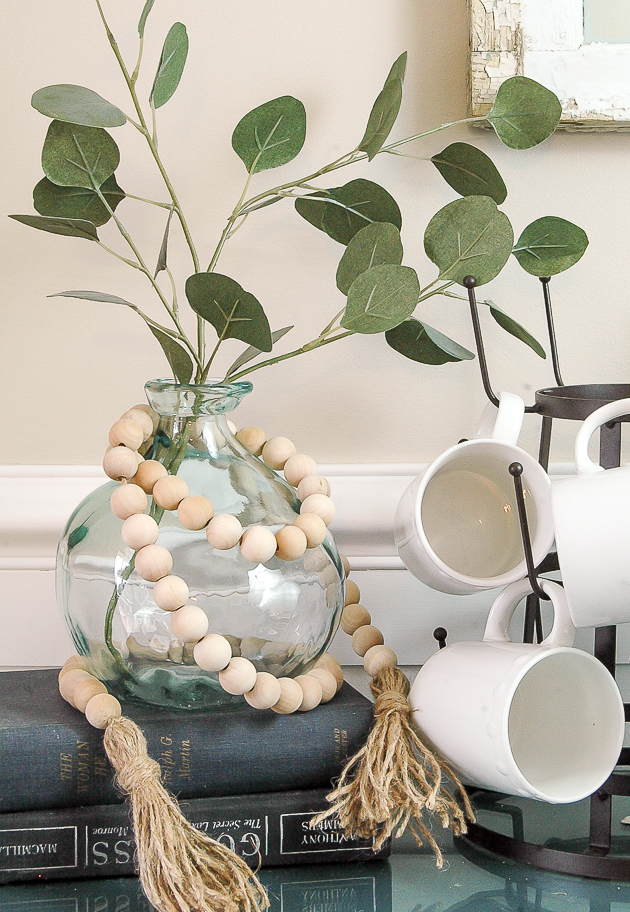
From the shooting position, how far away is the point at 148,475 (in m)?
0.50

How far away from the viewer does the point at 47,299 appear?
710mm

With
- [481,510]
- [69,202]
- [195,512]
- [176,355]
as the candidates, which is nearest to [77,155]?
[69,202]

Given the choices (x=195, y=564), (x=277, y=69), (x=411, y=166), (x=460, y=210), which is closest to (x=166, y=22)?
(x=277, y=69)

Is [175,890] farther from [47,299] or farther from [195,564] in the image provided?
[47,299]

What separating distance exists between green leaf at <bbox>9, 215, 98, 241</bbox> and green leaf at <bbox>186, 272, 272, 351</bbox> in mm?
128

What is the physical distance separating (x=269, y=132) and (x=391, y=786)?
1.43 ft

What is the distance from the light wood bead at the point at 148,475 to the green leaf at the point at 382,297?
0.14m

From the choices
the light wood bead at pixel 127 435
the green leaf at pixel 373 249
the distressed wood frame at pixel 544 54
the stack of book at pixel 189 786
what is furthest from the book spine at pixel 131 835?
the distressed wood frame at pixel 544 54

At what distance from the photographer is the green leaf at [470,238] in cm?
51

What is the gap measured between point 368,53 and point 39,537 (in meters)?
0.49

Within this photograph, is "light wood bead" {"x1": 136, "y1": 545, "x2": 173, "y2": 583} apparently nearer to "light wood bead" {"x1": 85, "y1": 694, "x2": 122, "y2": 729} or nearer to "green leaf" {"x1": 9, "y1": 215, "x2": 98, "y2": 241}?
"light wood bead" {"x1": 85, "y1": 694, "x2": 122, "y2": 729}

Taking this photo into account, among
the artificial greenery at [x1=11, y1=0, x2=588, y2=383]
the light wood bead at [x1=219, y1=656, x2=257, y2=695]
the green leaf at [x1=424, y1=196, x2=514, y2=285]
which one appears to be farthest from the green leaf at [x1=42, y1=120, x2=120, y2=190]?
the light wood bead at [x1=219, y1=656, x2=257, y2=695]

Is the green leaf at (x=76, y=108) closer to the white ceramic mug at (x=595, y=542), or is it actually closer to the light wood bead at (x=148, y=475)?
the light wood bead at (x=148, y=475)

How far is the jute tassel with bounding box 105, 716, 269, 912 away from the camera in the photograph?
1.39ft
